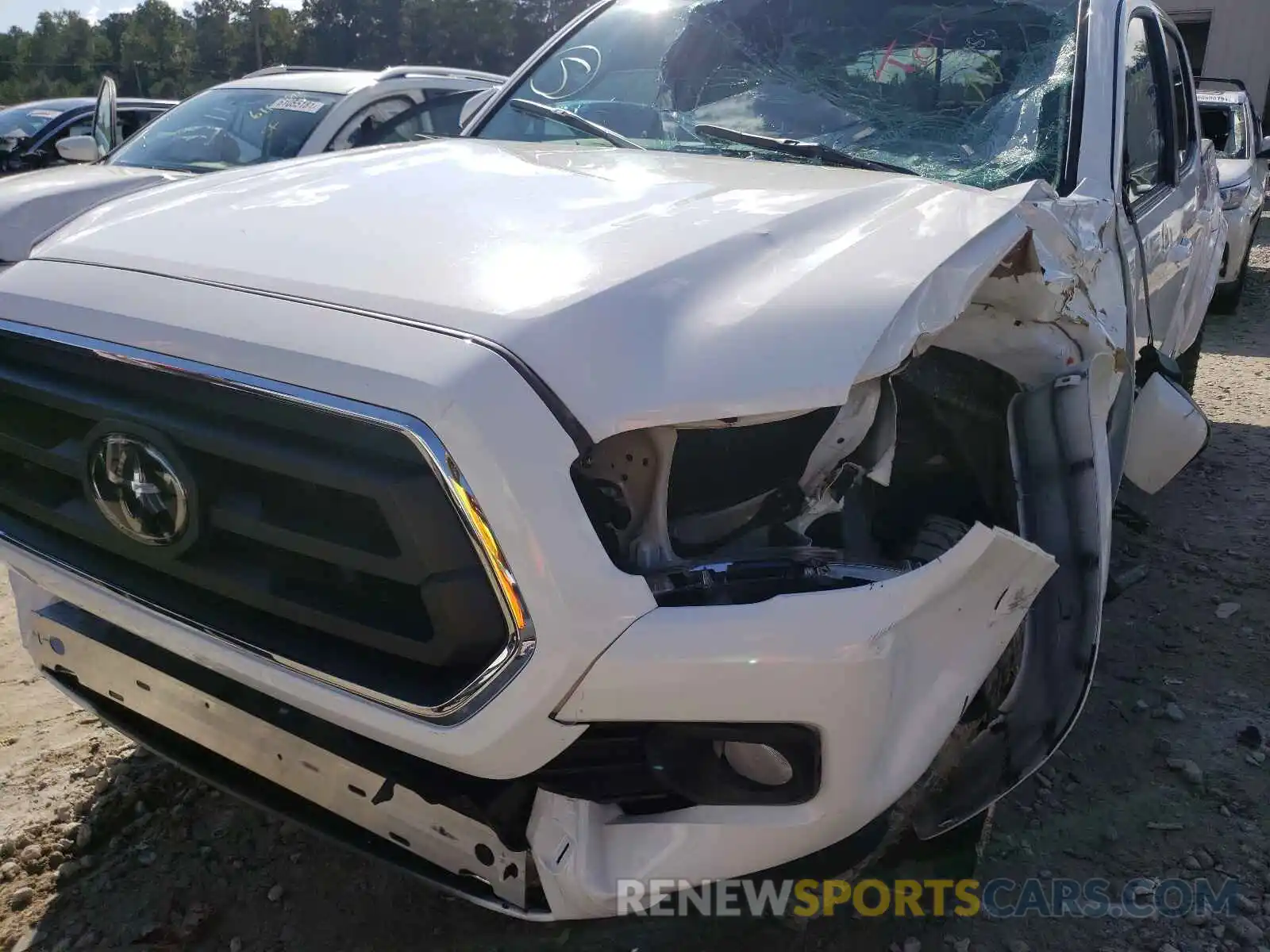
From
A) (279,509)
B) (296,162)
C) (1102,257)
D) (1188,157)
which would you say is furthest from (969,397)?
(1188,157)

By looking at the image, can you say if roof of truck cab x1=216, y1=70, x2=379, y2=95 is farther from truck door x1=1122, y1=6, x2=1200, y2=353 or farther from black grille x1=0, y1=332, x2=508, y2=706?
black grille x1=0, y1=332, x2=508, y2=706

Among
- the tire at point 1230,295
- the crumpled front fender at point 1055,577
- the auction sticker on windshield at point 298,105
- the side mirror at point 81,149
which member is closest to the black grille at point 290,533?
the crumpled front fender at point 1055,577

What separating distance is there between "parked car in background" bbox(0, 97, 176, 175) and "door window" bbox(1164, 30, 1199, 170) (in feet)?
26.8

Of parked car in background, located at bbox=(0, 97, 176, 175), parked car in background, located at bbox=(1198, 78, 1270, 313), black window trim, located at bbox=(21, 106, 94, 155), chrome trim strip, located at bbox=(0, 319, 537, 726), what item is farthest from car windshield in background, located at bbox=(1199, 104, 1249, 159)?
black window trim, located at bbox=(21, 106, 94, 155)

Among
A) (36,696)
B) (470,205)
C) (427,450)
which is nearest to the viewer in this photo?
(427,450)

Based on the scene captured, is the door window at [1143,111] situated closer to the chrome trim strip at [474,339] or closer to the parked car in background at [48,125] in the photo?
the chrome trim strip at [474,339]

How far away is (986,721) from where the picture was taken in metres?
1.98

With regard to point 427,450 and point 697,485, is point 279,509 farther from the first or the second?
point 697,485

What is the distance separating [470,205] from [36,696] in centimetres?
200

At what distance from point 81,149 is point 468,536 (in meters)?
6.53

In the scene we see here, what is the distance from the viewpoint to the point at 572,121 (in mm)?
3150

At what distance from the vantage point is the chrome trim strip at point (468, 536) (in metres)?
1.44

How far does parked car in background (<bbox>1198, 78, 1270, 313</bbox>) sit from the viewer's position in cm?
688

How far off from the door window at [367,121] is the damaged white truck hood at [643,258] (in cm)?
357
